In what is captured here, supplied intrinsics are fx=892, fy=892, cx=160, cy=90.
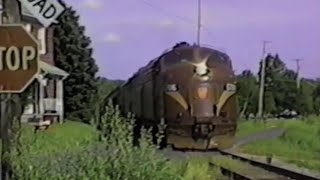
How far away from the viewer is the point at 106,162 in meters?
11.1

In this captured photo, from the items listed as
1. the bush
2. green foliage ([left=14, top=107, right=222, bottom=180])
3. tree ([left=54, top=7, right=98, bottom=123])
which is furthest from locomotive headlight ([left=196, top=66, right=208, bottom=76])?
tree ([left=54, top=7, right=98, bottom=123])

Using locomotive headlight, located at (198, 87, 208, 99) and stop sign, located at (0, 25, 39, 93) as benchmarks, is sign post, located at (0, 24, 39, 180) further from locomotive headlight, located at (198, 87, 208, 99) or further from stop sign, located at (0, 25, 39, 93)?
locomotive headlight, located at (198, 87, 208, 99)

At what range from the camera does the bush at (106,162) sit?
1066 centimetres

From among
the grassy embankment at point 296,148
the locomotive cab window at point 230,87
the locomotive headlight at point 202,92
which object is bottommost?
the grassy embankment at point 296,148

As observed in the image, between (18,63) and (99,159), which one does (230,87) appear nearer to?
(99,159)

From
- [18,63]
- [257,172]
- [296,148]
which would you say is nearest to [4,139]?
[18,63]

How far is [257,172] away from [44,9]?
1467cm

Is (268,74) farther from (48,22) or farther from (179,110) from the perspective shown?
(48,22)

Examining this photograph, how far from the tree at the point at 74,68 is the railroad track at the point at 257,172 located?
32119 mm

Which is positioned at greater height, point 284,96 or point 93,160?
point 284,96

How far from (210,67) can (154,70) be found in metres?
1.86

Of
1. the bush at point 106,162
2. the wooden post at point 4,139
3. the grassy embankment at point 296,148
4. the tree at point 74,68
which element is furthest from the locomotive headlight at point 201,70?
the tree at point 74,68

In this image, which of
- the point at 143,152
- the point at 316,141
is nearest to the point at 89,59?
the point at 316,141

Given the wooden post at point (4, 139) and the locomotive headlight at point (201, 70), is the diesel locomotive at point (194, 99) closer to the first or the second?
the locomotive headlight at point (201, 70)
